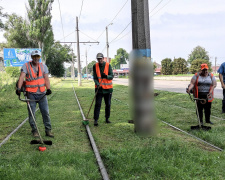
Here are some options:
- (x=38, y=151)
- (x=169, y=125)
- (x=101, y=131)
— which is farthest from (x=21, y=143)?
(x=169, y=125)

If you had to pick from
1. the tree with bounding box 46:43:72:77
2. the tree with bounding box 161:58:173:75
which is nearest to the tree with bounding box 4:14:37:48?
the tree with bounding box 46:43:72:77

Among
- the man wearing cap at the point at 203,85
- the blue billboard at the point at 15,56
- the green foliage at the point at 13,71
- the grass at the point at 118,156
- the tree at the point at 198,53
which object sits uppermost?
the tree at the point at 198,53

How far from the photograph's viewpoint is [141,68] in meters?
5.50

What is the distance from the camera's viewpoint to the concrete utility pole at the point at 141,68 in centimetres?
552

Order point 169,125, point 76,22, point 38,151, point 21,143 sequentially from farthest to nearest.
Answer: point 76,22
point 169,125
point 21,143
point 38,151

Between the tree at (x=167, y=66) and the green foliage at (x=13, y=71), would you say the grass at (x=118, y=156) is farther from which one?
the tree at (x=167, y=66)

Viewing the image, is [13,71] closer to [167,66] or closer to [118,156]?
[118,156]

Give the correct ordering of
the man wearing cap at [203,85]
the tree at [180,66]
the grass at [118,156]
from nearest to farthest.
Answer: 1. the grass at [118,156]
2. the man wearing cap at [203,85]
3. the tree at [180,66]

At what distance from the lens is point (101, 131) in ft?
21.2

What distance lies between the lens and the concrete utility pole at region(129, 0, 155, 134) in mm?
5523

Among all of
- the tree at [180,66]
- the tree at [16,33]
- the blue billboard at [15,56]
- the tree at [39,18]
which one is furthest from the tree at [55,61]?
the blue billboard at [15,56]

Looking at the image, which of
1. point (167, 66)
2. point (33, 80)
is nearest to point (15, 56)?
point (33, 80)

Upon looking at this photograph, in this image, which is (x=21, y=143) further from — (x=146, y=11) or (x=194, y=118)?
(x=194, y=118)

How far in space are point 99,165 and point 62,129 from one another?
3.00 meters
